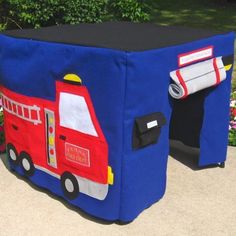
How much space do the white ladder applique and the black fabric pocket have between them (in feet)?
2.73

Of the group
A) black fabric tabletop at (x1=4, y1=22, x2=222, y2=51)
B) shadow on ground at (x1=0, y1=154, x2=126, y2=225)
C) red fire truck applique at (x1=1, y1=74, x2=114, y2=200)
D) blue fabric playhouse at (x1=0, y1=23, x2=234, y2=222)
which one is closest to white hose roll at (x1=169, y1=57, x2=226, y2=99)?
blue fabric playhouse at (x1=0, y1=23, x2=234, y2=222)

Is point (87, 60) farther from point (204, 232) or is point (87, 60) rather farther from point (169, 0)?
point (169, 0)

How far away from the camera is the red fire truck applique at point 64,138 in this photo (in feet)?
9.06

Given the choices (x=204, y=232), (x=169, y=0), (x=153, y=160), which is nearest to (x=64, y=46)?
(x=153, y=160)

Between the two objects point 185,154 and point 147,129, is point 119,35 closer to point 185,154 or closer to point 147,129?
point 147,129

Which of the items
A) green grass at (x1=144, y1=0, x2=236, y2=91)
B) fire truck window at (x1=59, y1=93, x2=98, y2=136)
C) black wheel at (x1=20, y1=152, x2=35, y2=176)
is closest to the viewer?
fire truck window at (x1=59, y1=93, x2=98, y2=136)

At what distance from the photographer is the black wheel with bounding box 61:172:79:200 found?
2993 millimetres

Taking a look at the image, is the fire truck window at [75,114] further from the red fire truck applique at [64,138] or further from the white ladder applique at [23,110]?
the white ladder applique at [23,110]

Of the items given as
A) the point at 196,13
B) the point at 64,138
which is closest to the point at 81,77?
the point at 64,138

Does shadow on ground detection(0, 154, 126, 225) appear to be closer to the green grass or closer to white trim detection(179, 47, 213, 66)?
white trim detection(179, 47, 213, 66)

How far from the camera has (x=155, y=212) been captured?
10.1ft

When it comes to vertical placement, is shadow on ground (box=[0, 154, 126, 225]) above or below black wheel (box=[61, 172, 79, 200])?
below

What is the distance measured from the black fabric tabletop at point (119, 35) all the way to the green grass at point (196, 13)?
662 cm

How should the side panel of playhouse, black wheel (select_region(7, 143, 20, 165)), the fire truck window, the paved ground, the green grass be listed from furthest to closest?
the green grass
black wheel (select_region(7, 143, 20, 165))
the paved ground
the fire truck window
the side panel of playhouse
